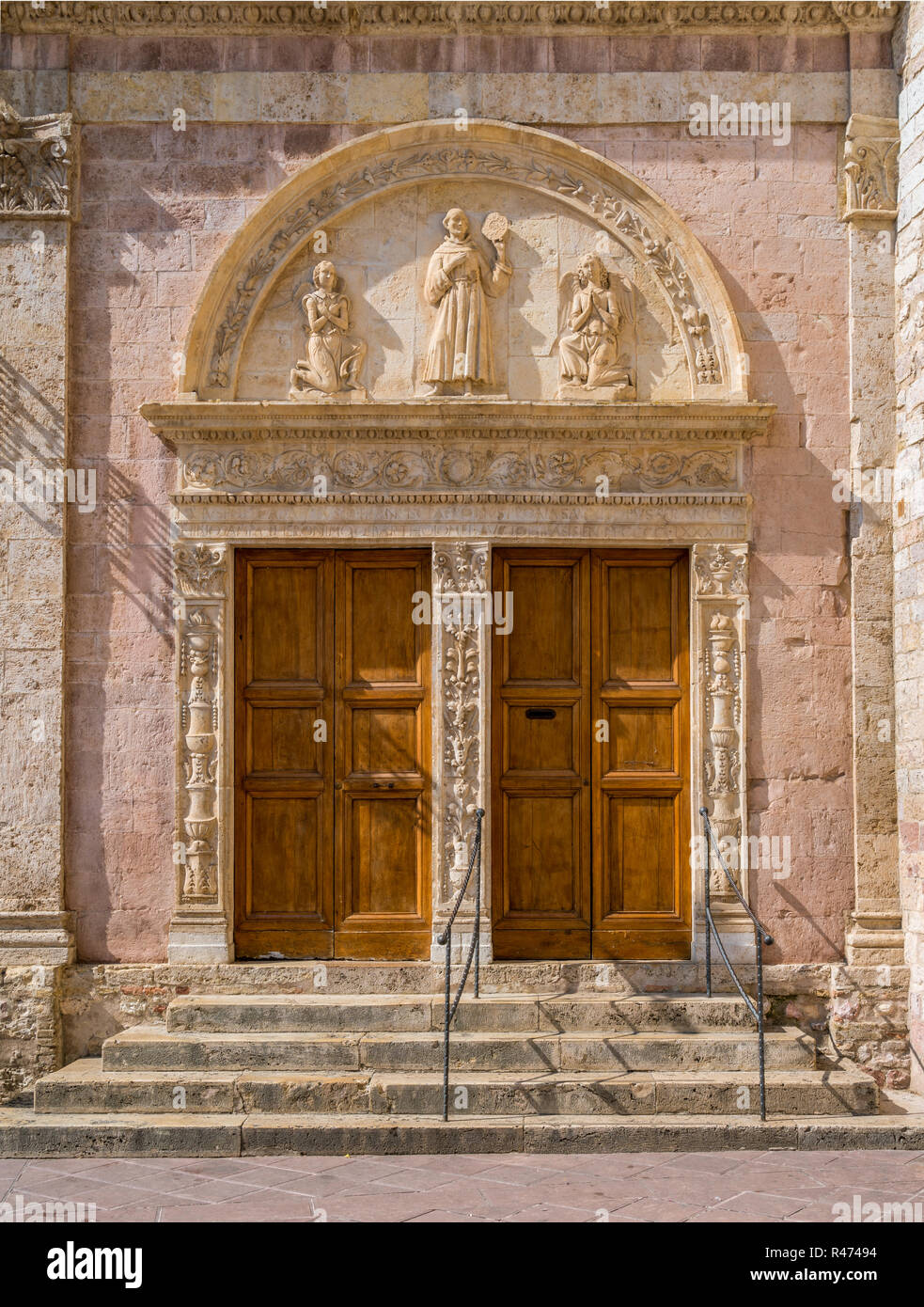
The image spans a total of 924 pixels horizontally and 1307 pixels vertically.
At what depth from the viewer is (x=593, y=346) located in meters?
8.39

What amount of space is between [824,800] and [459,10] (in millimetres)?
5276

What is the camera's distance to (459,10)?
8.34 metres

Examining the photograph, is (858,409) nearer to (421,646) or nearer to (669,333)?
(669,333)

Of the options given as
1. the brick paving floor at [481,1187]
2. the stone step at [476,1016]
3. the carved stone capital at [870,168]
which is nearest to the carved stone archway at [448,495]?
the stone step at [476,1016]

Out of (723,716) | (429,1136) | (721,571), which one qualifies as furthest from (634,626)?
(429,1136)

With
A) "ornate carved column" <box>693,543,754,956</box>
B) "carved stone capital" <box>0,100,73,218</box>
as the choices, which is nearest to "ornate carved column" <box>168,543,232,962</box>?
"carved stone capital" <box>0,100,73,218</box>

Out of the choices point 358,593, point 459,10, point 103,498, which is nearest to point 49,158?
point 103,498

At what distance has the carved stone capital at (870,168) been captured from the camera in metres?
8.38

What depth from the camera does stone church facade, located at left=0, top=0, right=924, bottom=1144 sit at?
27.1ft

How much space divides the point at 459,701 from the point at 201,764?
62.6 inches

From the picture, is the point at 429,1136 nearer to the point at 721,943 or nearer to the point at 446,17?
the point at 721,943

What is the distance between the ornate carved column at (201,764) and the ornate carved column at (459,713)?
1.28m

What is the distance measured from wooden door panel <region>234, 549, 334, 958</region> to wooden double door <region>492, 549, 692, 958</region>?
1059 millimetres

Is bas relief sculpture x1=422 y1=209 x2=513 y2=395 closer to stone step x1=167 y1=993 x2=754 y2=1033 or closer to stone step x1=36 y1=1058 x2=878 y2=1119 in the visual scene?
stone step x1=167 y1=993 x2=754 y2=1033
